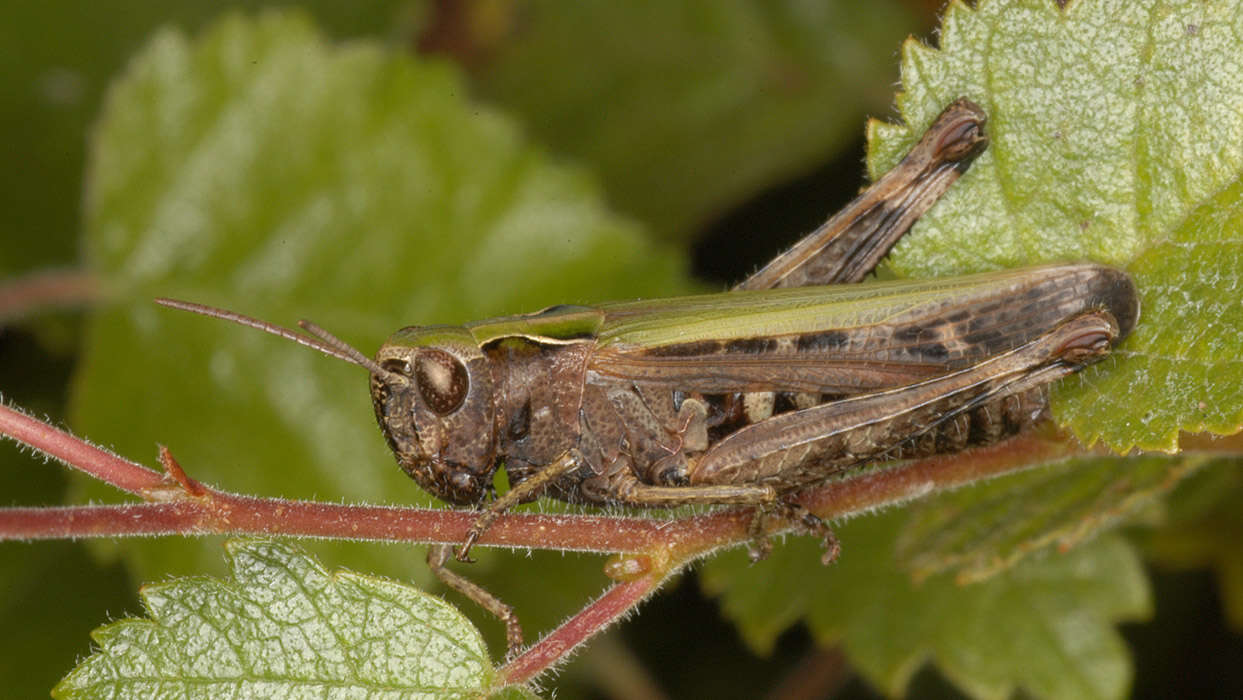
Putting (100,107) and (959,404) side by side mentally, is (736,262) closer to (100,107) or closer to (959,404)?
(959,404)

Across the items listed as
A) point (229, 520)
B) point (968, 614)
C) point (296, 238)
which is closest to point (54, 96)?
point (296, 238)

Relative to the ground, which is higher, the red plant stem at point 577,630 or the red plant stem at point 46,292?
the red plant stem at point 46,292

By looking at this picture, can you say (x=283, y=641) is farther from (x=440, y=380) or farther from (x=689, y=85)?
(x=689, y=85)

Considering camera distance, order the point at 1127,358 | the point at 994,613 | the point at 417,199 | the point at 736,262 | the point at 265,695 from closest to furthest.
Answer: the point at 265,695
the point at 1127,358
the point at 994,613
the point at 417,199
the point at 736,262

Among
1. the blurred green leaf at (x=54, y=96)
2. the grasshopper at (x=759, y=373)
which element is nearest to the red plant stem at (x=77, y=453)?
the grasshopper at (x=759, y=373)

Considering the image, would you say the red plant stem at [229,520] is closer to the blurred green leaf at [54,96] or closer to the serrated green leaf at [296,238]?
the serrated green leaf at [296,238]

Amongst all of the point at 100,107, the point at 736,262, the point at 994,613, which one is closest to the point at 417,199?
the point at 736,262

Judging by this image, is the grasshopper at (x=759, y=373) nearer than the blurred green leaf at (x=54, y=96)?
Yes
